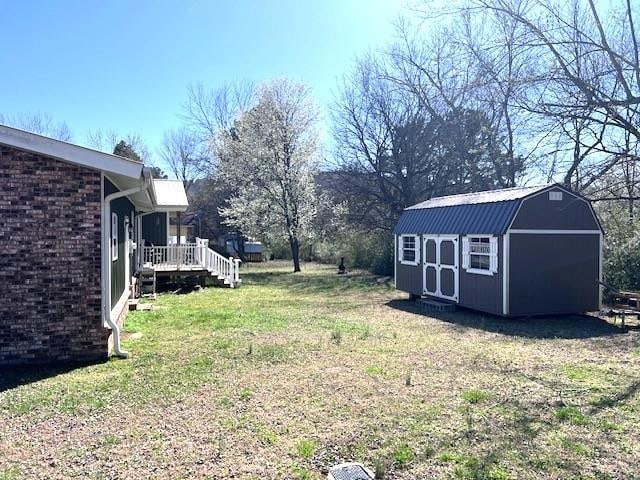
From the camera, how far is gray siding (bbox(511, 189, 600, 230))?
34.8ft

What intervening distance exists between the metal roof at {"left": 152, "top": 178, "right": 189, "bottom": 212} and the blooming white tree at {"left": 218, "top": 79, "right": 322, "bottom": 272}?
585 cm

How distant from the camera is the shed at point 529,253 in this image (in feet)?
34.8

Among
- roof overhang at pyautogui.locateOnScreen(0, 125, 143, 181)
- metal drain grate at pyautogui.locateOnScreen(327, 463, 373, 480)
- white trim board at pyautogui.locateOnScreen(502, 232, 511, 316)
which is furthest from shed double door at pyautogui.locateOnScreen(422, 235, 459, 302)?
Result: metal drain grate at pyautogui.locateOnScreen(327, 463, 373, 480)

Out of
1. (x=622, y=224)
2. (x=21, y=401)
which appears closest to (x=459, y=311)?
(x=622, y=224)

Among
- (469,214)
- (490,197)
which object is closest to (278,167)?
(469,214)

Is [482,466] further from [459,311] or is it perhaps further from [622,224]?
[622,224]

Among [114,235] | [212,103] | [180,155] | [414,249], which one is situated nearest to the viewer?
[114,235]

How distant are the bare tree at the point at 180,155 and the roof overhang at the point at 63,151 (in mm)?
30767

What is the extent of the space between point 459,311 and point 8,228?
379 inches

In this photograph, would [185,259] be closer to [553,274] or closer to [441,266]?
[441,266]

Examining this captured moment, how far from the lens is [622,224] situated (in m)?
13.5

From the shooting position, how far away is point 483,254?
37.1 ft

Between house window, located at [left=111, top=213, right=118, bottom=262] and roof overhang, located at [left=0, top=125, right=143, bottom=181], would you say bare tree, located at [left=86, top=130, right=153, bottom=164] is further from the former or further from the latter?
roof overhang, located at [left=0, top=125, right=143, bottom=181]

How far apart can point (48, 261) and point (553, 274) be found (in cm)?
970
